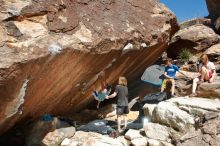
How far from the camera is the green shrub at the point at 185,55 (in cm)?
1993

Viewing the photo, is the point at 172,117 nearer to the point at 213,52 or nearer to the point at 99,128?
the point at 99,128

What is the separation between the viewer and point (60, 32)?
889 centimetres

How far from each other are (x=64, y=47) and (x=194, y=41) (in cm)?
1318

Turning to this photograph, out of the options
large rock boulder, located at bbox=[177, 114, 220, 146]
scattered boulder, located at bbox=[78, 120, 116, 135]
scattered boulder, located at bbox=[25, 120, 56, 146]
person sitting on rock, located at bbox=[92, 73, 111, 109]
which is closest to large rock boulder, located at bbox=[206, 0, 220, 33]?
person sitting on rock, located at bbox=[92, 73, 111, 109]

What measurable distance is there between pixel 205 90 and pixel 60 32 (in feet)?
13.3

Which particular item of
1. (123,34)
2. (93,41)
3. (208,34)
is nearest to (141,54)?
(123,34)

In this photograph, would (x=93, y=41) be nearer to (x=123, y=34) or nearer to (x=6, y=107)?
(x=123, y=34)

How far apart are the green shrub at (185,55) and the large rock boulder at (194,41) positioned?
17.7 inches

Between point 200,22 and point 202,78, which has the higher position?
point 202,78

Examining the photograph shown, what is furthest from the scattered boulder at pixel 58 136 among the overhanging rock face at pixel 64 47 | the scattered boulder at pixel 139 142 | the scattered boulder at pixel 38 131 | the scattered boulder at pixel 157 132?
the scattered boulder at pixel 157 132

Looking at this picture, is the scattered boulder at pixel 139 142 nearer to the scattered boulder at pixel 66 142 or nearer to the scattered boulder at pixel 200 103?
the scattered boulder at pixel 200 103

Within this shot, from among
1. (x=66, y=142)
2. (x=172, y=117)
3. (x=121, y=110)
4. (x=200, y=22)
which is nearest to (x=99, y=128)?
(x=121, y=110)

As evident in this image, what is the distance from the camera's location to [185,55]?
789 inches

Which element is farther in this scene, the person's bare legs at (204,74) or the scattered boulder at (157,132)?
the person's bare legs at (204,74)
